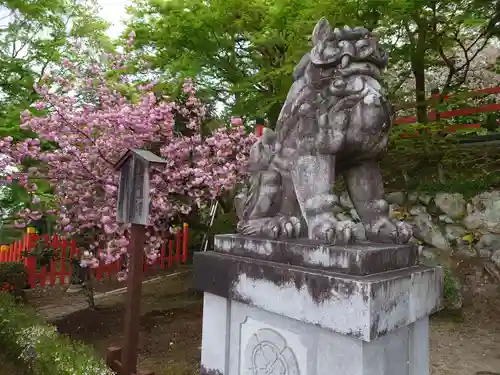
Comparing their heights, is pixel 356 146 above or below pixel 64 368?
above

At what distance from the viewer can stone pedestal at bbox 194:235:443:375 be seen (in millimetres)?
1871

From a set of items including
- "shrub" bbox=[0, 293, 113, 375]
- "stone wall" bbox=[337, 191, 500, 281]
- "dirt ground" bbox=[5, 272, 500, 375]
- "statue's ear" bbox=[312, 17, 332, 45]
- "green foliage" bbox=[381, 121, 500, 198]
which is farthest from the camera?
"green foliage" bbox=[381, 121, 500, 198]

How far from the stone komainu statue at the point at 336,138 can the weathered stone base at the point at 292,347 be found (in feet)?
1.85

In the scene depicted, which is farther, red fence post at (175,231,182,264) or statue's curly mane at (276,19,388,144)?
red fence post at (175,231,182,264)

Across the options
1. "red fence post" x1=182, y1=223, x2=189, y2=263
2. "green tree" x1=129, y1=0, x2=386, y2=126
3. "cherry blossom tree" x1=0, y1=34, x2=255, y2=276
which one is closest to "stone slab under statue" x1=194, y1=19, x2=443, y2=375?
"cherry blossom tree" x1=0, y1=34, x2=255, y2=276

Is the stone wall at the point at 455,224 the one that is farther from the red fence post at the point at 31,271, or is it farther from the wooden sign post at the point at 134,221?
the red fence post at the point at 31,271

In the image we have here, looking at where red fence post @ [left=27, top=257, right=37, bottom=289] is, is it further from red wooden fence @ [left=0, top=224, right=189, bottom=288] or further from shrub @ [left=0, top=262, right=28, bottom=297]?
shrub @ [left=0, top=262, right=28, bottom=297]

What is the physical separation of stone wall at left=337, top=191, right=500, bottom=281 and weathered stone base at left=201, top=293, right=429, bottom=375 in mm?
4603

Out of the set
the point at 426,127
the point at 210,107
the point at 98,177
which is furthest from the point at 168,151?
the point at 426,127

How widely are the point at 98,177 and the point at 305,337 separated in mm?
5005

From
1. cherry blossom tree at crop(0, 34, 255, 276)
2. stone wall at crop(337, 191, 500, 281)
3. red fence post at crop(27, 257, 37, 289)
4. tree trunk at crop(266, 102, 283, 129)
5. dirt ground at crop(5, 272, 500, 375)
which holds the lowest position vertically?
dirt ground at crop(5, 272, 500, 375)

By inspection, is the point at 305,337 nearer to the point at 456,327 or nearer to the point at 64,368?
the point at 64,368

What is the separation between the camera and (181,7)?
7309 mm

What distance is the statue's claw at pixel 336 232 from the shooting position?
2.20 m
